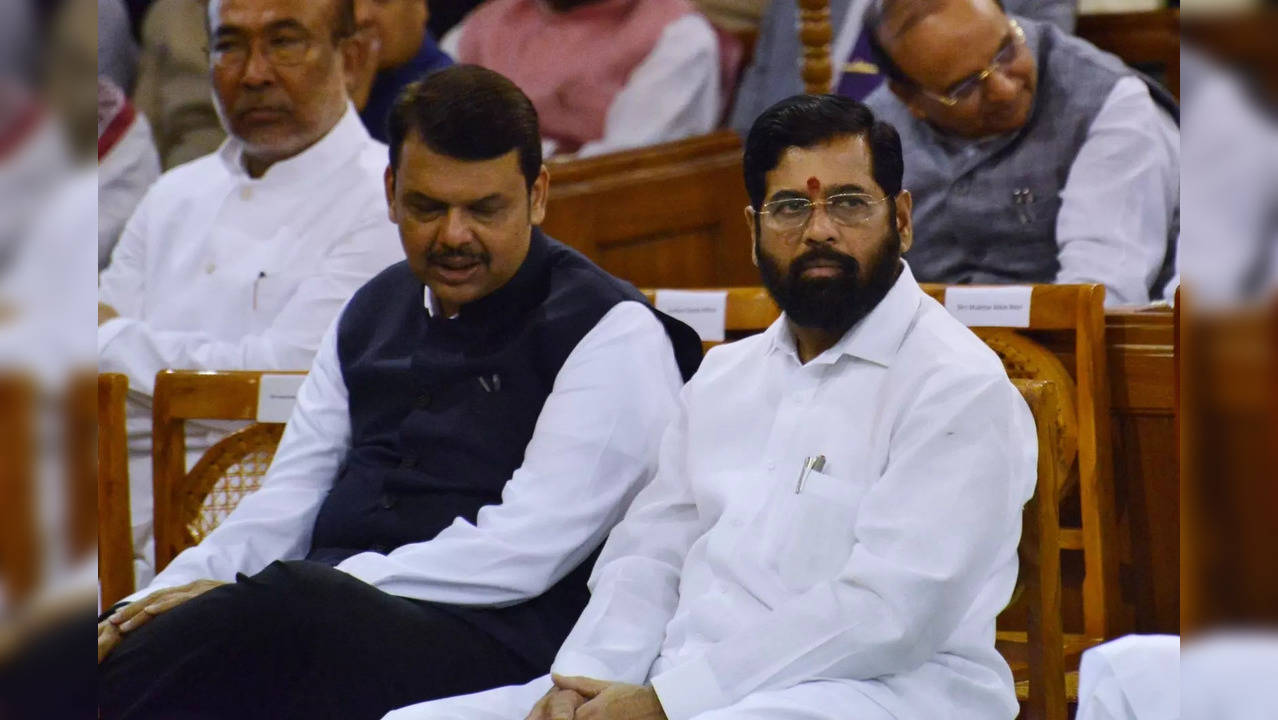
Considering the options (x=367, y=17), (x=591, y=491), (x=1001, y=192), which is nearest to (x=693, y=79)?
(x=367, y=17)

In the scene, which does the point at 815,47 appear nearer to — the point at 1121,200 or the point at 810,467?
the point at 1121,200

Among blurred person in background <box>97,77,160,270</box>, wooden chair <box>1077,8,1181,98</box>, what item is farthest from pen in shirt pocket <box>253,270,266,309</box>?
wooden chair <box>1077,8,1181,98</box>

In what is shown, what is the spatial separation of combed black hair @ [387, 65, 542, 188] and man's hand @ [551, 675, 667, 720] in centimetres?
82

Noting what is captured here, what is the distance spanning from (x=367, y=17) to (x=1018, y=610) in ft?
6.95

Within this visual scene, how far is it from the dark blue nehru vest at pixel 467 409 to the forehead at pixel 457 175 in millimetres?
127

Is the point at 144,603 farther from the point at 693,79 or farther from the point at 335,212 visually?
the point at 693,79

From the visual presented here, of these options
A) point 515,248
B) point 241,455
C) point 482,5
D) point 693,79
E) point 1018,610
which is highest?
point 482,5

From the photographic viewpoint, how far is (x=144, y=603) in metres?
1.95

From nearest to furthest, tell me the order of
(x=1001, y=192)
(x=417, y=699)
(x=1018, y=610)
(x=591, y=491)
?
(x=417, y=699)
(x=591, y=491)
(x=1018, y=610)
(x=1001, y=192)

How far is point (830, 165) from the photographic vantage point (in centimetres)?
189

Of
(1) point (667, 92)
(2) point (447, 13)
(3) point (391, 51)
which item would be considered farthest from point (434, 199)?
(2) point (447, 13)

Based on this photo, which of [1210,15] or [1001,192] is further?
[1001,192]

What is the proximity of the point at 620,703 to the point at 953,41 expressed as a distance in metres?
1.70

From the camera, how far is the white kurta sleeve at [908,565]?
161 cm
